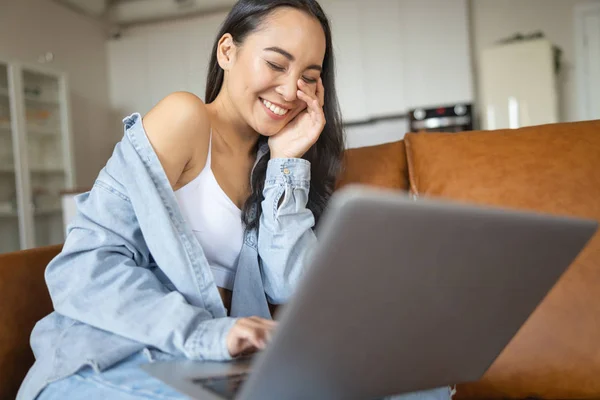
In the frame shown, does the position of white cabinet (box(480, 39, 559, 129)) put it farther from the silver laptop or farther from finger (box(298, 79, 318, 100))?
the silver laptop

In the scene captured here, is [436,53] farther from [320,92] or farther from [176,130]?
[176,130]

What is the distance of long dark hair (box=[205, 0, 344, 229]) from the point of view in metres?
1.16

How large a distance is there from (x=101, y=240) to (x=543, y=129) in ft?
3.25

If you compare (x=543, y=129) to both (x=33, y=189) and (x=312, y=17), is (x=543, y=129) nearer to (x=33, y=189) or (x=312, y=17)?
(x=312, y=17)

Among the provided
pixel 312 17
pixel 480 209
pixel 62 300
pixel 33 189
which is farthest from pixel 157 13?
pixel 480 209

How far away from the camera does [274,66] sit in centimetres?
114

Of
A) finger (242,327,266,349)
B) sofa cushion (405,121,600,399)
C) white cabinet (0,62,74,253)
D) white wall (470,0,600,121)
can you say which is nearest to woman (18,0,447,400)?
finger (242,327,266,349)

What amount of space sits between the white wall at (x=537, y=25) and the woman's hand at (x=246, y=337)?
4.84 m

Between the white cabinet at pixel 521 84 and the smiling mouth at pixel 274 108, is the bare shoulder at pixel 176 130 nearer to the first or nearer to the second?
the smiling mouth at pixel 274 108

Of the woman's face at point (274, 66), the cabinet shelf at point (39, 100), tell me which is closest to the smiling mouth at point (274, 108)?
the woman's face at point (274, 66)

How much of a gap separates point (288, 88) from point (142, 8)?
504 cm

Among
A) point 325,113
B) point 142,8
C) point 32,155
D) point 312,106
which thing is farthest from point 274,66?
point 142,8

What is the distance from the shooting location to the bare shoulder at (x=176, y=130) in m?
0.96

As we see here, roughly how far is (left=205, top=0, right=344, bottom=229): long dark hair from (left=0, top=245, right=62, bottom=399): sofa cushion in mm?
433
